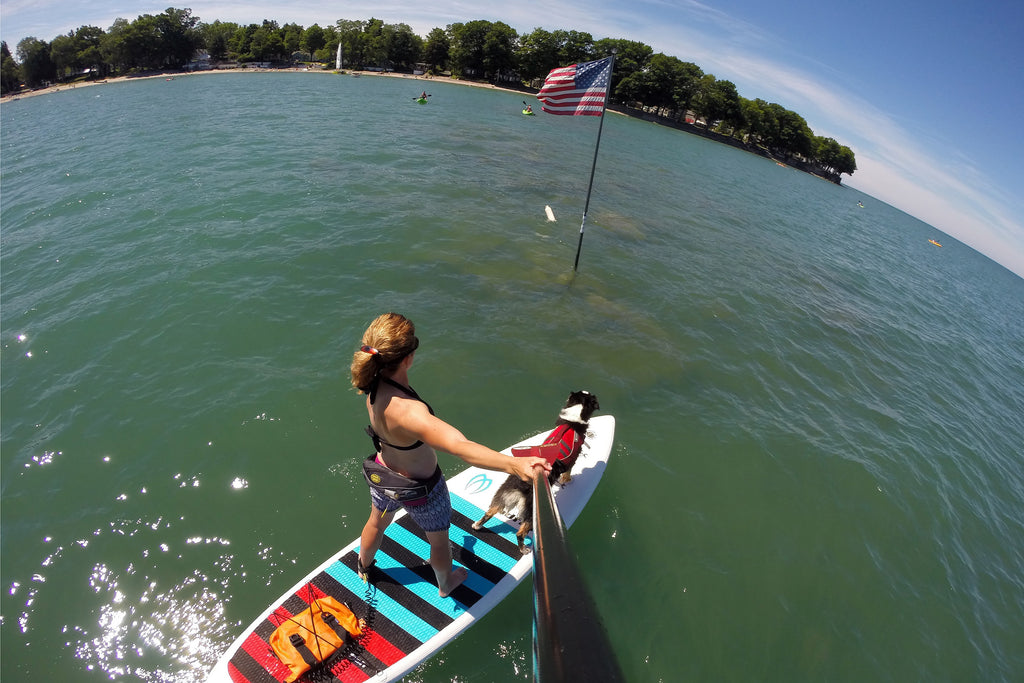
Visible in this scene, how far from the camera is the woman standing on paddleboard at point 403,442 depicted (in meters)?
2.92

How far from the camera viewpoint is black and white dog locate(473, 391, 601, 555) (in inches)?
231

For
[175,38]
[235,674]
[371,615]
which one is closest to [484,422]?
[371,615]

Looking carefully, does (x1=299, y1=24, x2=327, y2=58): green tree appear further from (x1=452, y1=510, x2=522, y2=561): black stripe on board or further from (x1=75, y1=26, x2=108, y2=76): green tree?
(x1=452, y1=510, x2=522, y2=561): black stripe on board

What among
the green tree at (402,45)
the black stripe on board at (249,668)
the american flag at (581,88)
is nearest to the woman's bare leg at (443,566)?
the black stripe on board at (249,668)

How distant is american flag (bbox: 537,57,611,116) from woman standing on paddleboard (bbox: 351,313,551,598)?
1034cm

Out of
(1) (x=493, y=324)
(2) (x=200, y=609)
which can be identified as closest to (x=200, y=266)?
(1) (x=493, y=324)

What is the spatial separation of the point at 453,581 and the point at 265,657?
2.06m

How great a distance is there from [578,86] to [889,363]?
14456 millimetres

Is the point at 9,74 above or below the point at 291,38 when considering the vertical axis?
below

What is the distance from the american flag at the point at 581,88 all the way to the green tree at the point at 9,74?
478 feet

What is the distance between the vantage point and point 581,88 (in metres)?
11.8

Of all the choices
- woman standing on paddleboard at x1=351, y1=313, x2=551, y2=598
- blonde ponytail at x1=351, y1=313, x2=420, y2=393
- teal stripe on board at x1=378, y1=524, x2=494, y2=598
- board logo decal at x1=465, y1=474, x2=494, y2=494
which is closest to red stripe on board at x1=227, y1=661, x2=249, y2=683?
teal stripe on board at x1=378, y1=524, x2=494, y2=598

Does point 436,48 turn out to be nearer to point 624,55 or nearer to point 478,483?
point 624,55

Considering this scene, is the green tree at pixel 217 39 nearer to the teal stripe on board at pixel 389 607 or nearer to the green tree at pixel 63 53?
the green tree at pixel 63 53
